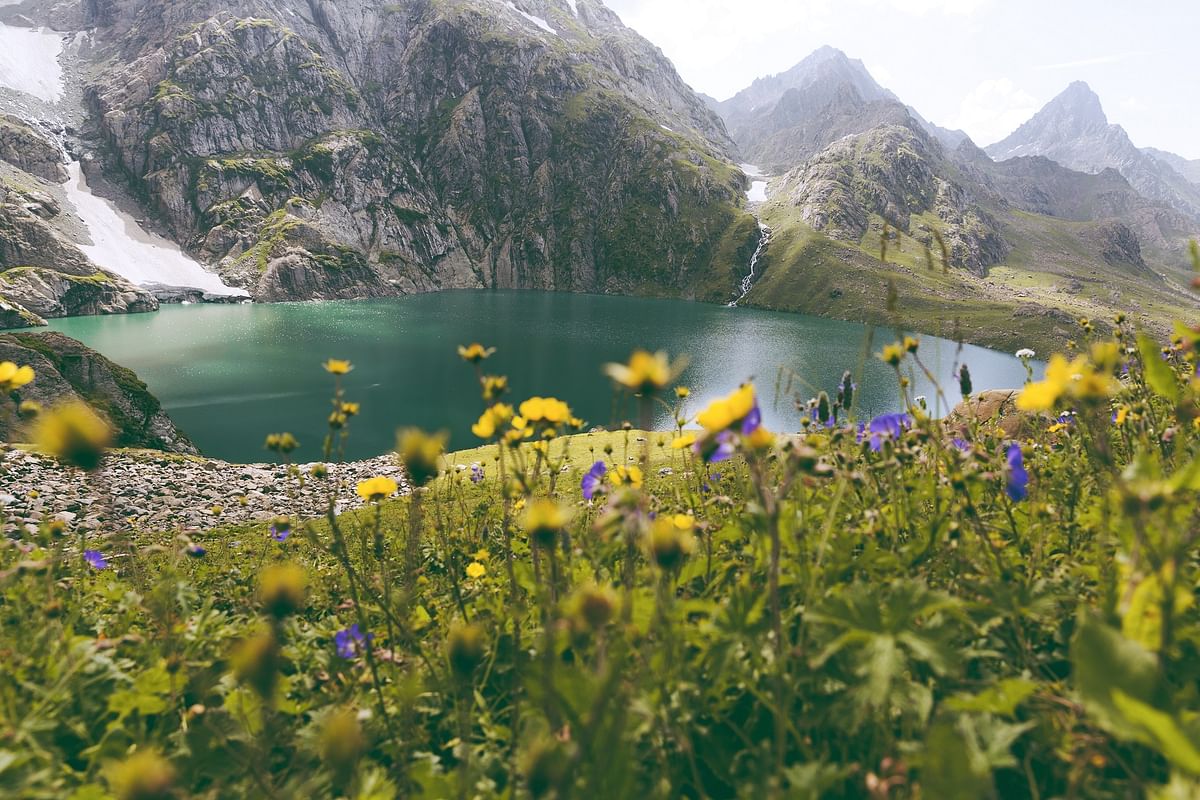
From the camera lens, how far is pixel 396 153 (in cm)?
17450

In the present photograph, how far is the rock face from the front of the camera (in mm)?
23312

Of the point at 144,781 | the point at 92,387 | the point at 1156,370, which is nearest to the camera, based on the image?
the point at 144,781

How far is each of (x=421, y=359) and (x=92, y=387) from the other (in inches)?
1347

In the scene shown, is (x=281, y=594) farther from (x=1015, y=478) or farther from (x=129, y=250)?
(x=129, y=250)

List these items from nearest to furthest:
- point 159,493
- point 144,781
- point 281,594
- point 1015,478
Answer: point 144,781 < point 281,594 < point 1015,478 < point 159,493

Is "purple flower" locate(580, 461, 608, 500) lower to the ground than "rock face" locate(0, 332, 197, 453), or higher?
higher

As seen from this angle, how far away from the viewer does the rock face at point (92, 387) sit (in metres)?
23.3

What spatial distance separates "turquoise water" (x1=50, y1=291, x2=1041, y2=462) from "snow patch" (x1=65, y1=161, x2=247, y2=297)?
2260cm

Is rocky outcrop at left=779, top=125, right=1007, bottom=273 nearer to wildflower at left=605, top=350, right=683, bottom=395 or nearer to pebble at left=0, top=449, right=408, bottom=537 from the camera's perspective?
pebble at left=0, top=449, right=408, bottom=537

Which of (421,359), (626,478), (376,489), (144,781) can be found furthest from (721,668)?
(421,359)

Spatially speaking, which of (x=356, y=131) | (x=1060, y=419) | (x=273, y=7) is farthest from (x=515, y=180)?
(x=1060, y=419)

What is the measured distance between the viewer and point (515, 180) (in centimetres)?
18100

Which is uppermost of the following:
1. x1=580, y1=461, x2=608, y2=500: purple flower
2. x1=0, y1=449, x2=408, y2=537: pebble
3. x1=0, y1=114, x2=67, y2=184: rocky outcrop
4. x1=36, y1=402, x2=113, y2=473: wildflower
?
x1=0, y1=114, x2=67, y2=184: rocky outcrop

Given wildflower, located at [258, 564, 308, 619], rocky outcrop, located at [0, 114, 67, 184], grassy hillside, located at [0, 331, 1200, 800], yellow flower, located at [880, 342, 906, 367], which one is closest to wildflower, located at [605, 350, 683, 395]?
grassy hillside, located at [0, 331, 1200, 800]
